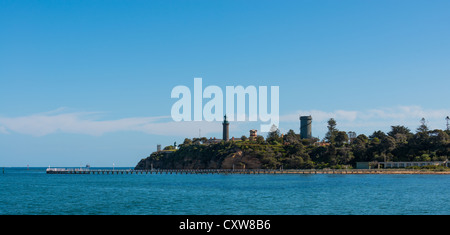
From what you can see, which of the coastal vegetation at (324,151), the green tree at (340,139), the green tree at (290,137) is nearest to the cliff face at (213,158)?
the coastal vegetation at (324,151)

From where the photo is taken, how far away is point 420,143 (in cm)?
14075

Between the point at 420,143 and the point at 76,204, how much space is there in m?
122

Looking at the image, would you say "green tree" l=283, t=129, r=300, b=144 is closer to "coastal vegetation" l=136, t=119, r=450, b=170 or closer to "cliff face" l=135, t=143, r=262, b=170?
"coastal vegetation" l=136, t=119, r=450, b=170

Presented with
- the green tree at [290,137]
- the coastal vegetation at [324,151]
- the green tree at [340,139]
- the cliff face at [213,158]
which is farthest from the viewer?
the green tree at [290,137]

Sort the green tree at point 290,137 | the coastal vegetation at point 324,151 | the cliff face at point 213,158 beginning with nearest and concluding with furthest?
the coastal vegetation at point 324,151
the cliff face at point 213,158
the green tree at point 290,137

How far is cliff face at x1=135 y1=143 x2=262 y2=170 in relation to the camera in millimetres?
160625

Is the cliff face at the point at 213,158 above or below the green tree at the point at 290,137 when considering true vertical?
below

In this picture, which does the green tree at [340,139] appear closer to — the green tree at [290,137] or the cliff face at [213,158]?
the green tree at [290,137]

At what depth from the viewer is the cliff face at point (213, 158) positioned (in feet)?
527

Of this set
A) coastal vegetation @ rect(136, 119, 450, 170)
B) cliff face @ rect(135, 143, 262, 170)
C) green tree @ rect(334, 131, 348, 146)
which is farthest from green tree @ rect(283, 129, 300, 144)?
cliff face @ rect(135, 143, 262, 170)

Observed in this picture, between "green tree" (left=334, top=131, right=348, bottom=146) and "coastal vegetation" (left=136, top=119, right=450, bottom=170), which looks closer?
"coastal vegetation" (left=136, top=119, right=450, bottom=170)

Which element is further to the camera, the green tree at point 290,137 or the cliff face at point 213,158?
the green tree at point 290,137
